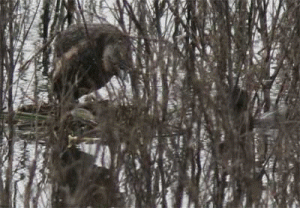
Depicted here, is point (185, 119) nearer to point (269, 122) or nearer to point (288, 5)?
point (269, 122)

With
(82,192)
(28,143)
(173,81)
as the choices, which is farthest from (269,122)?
(28,143)

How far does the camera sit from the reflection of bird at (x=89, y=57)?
4.33 meters

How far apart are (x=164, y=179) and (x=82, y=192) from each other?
398 mm

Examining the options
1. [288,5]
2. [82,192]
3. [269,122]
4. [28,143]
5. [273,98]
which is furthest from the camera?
[273,98]

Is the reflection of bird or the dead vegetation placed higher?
the reflection of bird

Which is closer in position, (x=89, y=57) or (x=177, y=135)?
(x=177, y=135)

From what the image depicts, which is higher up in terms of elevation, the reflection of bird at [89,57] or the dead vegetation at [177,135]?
the reflection of bird at [89,57]

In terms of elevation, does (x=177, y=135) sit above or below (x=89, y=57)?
below

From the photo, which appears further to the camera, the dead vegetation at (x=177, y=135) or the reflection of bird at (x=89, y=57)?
the reflection of bird at (x=89, y=57)

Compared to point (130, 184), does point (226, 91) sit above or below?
above

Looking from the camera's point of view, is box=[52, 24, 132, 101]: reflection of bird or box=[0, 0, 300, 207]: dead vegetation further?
box=[52, 24, 132, 101]: reflection of bird

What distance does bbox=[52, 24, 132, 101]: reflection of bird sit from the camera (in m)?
4.33

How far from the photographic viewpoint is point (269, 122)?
14.8ft

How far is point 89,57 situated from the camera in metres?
6.45
